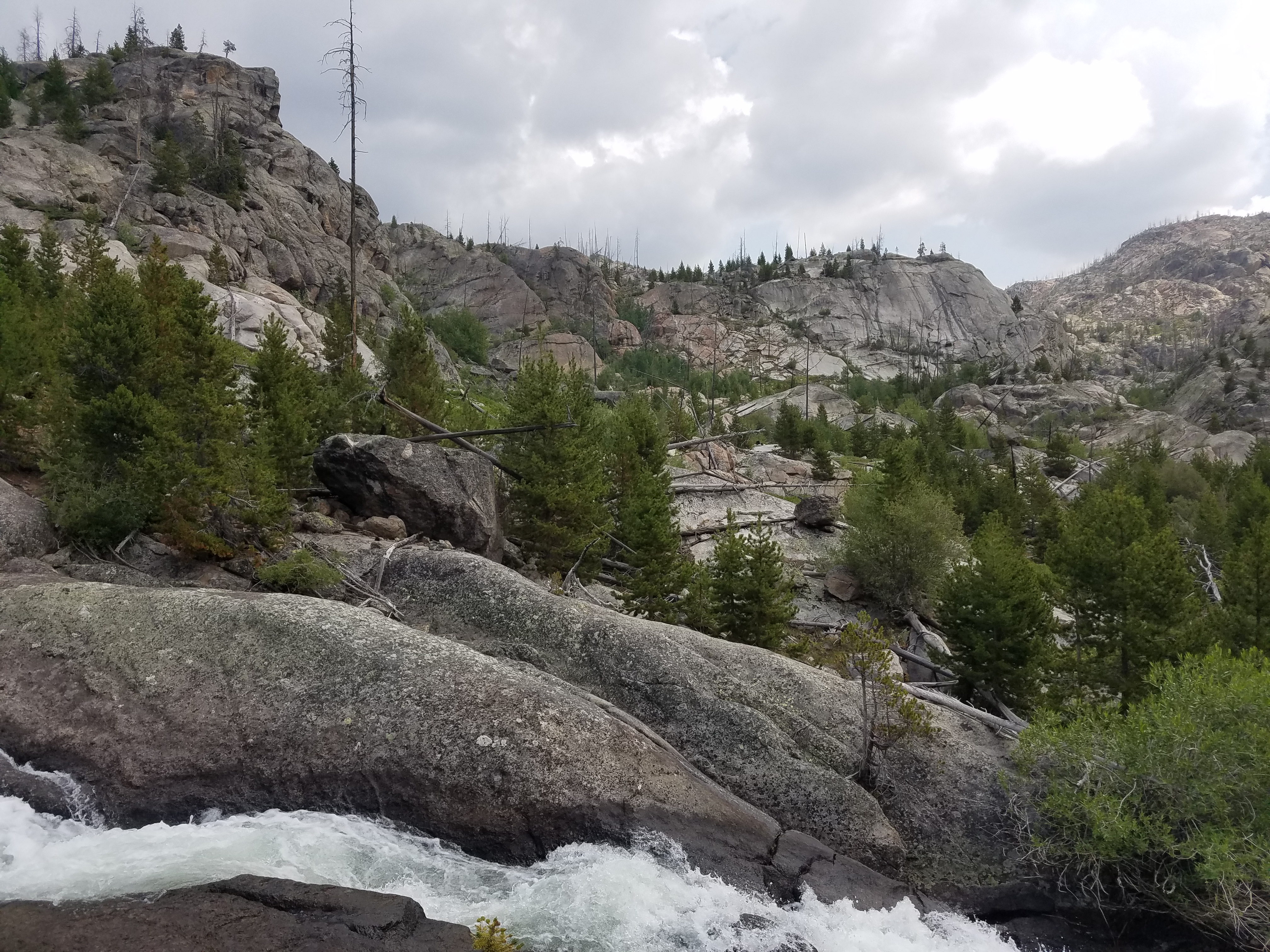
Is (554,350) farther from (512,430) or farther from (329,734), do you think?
(329,734)

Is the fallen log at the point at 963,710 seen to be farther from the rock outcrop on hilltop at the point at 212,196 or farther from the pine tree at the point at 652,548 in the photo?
Answer: the rock outcrop on hilltop at the point at 212,196

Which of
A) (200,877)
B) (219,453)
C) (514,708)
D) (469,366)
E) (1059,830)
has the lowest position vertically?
(1059,830)

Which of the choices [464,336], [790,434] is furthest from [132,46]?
[790,434]

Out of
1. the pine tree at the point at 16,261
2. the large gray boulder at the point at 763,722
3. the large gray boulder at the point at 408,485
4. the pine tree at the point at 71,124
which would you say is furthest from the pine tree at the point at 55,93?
the large gray boulder at the point at 763,722

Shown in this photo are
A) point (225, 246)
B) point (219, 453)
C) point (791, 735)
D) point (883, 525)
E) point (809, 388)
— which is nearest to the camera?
point (791, 735)

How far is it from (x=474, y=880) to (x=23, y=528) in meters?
16.3

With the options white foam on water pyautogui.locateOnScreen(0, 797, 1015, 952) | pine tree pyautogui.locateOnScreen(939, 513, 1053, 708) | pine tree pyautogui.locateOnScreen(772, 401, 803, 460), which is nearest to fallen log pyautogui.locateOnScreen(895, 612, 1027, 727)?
pine tree pyautogui.locateOnScreen(939, 513, 1053, 708)

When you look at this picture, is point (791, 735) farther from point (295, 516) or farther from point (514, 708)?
point (295, 516)

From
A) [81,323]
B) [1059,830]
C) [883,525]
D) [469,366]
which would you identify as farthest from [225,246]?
[1059,830]

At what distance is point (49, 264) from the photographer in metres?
43.4

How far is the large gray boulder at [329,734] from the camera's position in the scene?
11.8m

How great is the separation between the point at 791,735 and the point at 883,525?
27986 mm

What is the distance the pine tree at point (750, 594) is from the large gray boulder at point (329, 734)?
1381cm

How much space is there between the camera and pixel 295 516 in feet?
76.4
